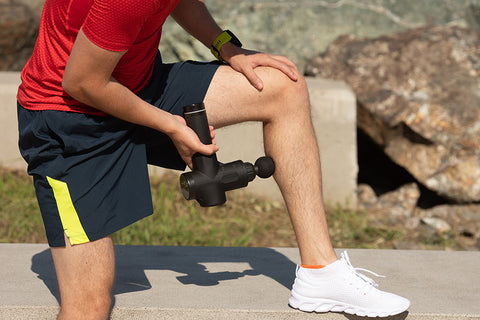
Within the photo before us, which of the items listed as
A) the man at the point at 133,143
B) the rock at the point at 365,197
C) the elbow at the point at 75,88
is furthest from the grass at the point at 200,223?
the elbow at the point at 75,88

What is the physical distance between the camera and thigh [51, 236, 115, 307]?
245 cm

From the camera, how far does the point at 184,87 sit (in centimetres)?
262

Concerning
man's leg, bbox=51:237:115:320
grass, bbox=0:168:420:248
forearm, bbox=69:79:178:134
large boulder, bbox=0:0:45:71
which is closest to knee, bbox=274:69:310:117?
forearm, bbox=69:79:178:134

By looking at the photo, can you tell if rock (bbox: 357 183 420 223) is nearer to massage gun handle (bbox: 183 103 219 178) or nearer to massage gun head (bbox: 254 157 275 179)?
massage gun head (bbox: 254 157 275 179)

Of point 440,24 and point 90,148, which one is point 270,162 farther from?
point 440,24

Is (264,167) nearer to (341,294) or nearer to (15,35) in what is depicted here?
(341,294)

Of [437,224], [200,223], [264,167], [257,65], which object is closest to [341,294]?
[264,167]

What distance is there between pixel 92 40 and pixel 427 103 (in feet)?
10.3

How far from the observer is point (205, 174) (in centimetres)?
241

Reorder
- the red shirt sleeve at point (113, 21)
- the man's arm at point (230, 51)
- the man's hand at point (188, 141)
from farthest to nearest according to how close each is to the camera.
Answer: the man's arm at point (230, 51) < the man's hand at point (188, 141) < the red shirt sleeve at point (113, 21)

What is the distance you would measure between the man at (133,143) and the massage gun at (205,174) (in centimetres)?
4

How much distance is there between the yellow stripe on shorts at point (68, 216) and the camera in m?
2.45

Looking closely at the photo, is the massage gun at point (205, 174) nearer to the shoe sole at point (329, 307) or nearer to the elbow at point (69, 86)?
the elbow at point (69, 86)

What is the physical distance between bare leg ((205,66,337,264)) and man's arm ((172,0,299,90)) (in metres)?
0.03
